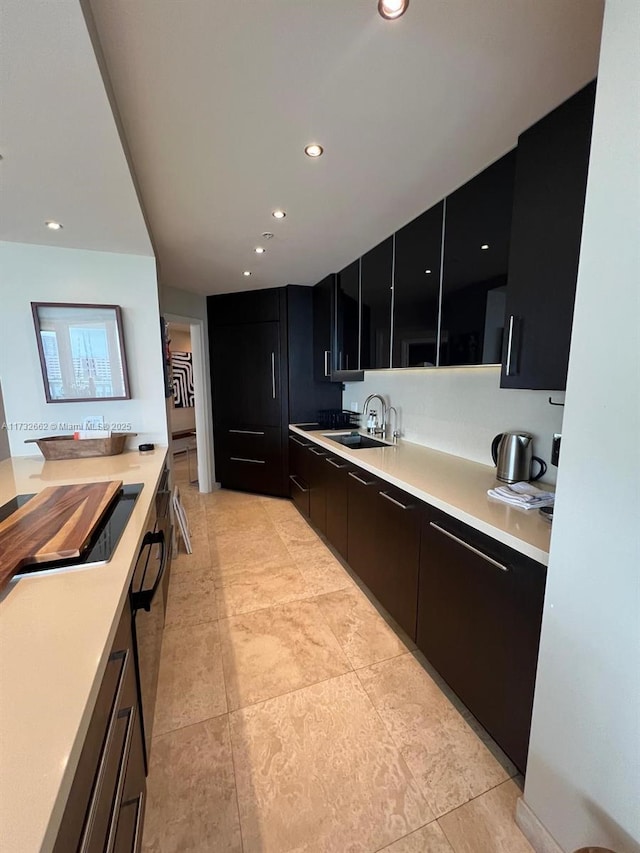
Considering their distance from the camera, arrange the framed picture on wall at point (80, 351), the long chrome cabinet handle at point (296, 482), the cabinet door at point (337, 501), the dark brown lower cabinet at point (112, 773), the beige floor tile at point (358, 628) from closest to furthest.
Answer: the dark brown lower cabinet at point (112, 773) → the beige floor tile at point (358, 628) → the framed picture on wall at point (80, 351) → the cabinet door at point (337, 501) → the long chrome cabinet handle at point (296, 482)

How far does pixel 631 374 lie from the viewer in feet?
2.56

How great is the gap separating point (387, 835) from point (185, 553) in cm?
217

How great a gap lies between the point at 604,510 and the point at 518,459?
0.86 m

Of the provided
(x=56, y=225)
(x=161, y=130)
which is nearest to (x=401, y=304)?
(x=161, y=130)

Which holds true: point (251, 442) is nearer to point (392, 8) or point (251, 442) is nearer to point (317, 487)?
point (317, 487)

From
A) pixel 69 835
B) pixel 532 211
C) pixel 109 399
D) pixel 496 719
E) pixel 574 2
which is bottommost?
pixel 496 719

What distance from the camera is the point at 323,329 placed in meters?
3.42

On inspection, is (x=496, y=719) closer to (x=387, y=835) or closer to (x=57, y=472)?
(x=387, y=835)

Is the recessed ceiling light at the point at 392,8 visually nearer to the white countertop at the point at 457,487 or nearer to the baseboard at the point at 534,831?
the white countertop at the point at 457,487

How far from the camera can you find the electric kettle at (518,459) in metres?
1.65

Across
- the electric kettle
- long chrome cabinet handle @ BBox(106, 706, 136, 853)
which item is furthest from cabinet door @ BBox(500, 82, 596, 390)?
long chrome cabinet handle @ BBox(106, 706, 136, 853)

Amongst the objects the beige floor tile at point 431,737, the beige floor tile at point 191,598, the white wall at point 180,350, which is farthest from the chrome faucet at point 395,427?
the white wall at point 180,350

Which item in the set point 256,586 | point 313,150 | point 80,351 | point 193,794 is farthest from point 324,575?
point 313,150

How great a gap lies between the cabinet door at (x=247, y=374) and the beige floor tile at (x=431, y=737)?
2639mm
